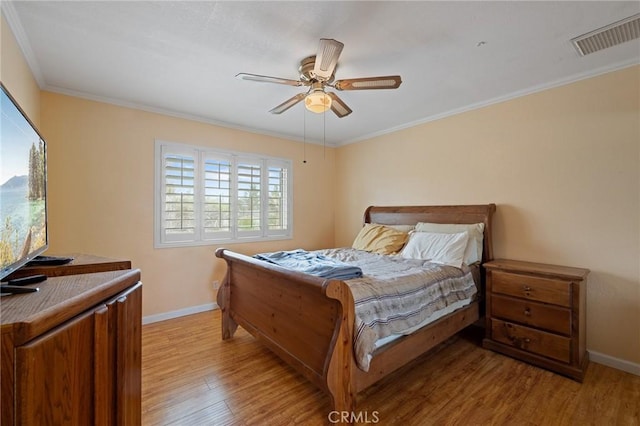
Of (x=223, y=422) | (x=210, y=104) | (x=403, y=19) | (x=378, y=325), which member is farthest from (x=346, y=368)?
(x=210, y=104)

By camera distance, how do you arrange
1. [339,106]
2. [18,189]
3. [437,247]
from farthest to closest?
[437,247] → [339,106] → [18,189]

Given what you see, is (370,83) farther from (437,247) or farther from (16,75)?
(16,75)

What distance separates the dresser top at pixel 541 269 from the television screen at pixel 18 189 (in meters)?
3.13

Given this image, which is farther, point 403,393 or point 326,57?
point 403,393

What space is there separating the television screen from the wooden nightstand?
3.15 metres

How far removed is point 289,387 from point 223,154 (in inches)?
113

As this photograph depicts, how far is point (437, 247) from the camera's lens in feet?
9.26

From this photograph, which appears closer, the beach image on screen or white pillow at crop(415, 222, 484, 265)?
the beach image on screen

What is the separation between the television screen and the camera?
906 millimetres

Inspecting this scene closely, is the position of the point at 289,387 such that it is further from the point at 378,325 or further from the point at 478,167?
the point at 478,167

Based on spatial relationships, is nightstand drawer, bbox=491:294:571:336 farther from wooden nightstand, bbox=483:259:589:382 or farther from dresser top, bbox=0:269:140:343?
dresser top, bbox=0:269:140:343

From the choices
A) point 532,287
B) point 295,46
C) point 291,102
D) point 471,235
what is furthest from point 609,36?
point 291,102

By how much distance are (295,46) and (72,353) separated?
2.10 metres

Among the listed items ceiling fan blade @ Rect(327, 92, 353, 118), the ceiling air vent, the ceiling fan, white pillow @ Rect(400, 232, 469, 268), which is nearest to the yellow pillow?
white pillow @ Rect(400, 232, 469, 268)
